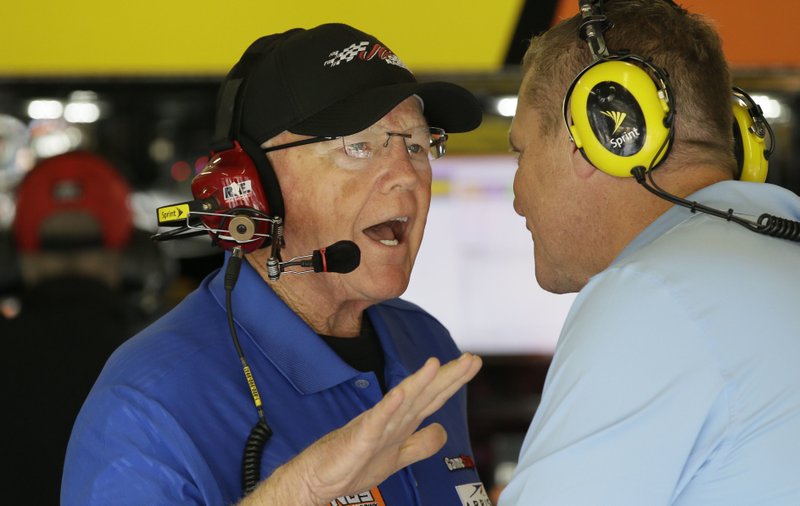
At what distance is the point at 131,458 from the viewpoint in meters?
1.52

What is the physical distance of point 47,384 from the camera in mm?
2486

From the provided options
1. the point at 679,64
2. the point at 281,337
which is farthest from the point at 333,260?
the point at 679,64

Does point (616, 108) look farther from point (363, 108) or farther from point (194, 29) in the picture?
point (194, 29)

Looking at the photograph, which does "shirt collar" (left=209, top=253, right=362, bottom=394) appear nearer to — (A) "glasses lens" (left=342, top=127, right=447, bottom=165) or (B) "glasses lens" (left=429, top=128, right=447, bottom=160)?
(A) "glasses lens" (left=342, top=127, right=447, bottom=165)

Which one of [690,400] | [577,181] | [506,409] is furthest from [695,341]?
[506,409]

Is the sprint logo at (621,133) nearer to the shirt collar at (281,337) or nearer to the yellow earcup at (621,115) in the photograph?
the yellow earcup at (621,115)

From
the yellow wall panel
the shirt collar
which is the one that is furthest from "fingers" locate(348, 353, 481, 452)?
the yellow wall panel

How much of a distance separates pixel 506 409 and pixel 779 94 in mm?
1419

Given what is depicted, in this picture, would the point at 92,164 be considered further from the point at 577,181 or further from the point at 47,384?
the point at 577,181

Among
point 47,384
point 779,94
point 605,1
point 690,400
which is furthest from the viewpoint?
point 779,94

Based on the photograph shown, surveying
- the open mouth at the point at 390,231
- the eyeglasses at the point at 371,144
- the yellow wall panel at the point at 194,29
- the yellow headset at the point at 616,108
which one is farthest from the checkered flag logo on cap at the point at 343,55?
the yellow wall panel at the point at 194,29

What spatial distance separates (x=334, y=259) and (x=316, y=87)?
29cm

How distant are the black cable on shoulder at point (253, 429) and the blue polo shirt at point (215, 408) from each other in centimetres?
2

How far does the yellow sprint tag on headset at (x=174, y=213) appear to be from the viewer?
1766 millimetres
